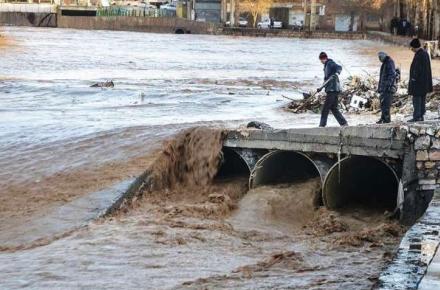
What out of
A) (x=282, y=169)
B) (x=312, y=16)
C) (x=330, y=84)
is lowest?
(x=282, y=169)

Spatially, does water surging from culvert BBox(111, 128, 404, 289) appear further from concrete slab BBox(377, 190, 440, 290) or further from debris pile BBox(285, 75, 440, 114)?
debris pile BBox(285, 75, 440, 114)

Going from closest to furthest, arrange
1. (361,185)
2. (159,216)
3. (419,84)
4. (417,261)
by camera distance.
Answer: (417,261) < (159,216) < (419,84) < (361,185)

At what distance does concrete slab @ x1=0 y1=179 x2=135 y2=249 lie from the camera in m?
12.1

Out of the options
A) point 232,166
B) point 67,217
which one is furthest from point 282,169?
point 67,217

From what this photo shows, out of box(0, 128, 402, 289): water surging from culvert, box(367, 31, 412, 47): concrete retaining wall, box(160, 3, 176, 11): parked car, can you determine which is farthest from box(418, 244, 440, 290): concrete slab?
box(160, 3, 176, 11): parked car

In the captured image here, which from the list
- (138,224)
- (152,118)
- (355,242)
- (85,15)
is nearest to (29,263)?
(138,224)

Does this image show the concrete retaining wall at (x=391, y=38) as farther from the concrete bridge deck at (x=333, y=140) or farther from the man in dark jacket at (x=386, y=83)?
the concrete bridge deck at (x=333, y=140)

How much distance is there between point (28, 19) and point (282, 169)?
103 meters

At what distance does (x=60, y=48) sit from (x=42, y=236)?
1880 inches

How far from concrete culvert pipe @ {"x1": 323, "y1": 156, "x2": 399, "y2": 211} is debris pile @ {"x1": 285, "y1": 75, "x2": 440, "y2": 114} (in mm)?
3725

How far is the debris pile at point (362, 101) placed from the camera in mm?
19812

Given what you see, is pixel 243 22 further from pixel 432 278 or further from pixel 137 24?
pixel 432 278

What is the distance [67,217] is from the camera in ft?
42.1

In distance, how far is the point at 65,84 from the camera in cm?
3203
